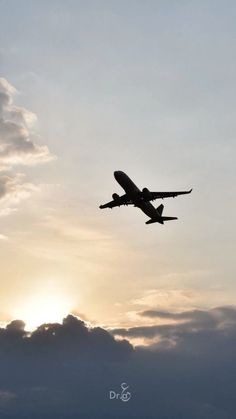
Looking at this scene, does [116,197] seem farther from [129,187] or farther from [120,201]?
[129,187]

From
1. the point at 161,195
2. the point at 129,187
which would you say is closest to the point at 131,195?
the point at 129,187

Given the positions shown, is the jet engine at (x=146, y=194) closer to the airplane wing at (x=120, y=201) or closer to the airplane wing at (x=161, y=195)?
the airplane wing at (x=161, y=195)

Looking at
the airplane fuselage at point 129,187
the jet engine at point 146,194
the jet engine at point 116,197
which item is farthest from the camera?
the jet engine at point 116,197

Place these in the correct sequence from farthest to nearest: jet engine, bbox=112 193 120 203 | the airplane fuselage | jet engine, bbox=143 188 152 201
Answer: jet engine, bbox=112 193 120 203 → the airplane fuselage → jet engine, bbox=143 188 152 201

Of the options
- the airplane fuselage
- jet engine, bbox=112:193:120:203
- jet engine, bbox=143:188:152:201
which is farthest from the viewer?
jet engine, bbox=112:193:120:203

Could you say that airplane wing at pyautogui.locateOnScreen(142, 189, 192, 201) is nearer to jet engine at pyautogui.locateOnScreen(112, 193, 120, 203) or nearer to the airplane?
the airplane

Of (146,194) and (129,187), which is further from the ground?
(129,187)

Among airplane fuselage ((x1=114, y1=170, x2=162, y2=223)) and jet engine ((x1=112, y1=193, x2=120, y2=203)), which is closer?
airplane fuselage ((x1=114, y1=170, x2=162, y2=223))

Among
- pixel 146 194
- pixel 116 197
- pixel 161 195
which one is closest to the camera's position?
pixel 146 194

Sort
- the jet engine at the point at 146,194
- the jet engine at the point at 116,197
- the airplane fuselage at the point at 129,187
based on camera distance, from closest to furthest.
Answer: the jet engine at the point at 146,194, the airplane fuselage at the point at 129,187, the jet engine at the point at 116,197

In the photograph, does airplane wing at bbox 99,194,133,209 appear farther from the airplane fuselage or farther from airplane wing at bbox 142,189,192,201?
airplane wing at bbox 142,189,192,201

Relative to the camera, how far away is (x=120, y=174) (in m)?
157

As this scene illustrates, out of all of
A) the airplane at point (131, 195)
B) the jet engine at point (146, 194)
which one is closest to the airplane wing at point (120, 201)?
the airplane at point (131, 195)

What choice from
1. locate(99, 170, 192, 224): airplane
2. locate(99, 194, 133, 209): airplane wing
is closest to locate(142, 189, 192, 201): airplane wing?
locate(99, 170, 192, 224): airplane
